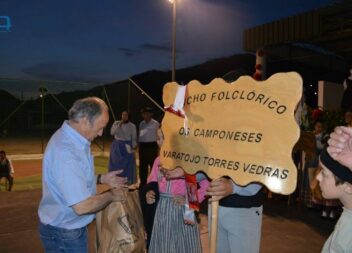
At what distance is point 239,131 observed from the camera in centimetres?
209

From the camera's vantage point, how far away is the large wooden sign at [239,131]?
188 centimetres

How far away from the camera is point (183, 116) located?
8.02 feet

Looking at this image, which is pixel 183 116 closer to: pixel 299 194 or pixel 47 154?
pixel 47 154

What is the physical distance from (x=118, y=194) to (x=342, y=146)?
1.57 meters

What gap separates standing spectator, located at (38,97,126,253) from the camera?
2309 mm

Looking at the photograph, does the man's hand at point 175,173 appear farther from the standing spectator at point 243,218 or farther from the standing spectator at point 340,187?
the standing spectator at point 340,187

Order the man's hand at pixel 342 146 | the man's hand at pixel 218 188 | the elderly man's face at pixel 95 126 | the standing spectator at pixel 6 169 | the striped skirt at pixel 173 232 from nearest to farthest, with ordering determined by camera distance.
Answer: the man's hand at pixel 342 146
the man's hand at pixel 218 188
the elderly man's face at pixel 95 126
the striped skirt at pixel 173 232
the standing spectator at pixel 6 169

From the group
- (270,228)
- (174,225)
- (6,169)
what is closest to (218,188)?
(174,225)

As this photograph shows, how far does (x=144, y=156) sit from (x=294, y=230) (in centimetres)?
429

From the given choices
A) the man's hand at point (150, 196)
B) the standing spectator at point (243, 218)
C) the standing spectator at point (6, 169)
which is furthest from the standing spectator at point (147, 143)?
the standing spectator at point (243, 218)

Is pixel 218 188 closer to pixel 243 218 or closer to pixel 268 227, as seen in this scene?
pixel 243 218

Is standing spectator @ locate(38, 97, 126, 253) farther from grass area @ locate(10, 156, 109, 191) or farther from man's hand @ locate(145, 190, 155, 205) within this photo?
grass area @ locate(10, 156, 109, 191)

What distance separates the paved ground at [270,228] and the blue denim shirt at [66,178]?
8.19ft

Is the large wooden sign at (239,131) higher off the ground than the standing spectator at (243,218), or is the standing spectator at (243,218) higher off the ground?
the large wooden sign at (239,131)
